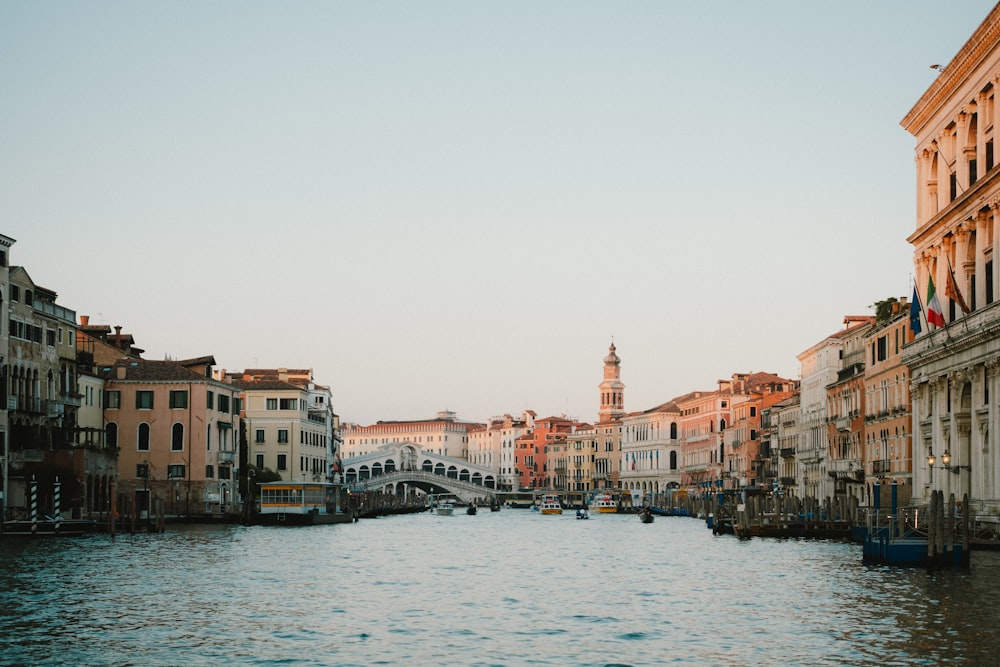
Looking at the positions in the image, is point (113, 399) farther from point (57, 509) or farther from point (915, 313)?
point (915, 313)

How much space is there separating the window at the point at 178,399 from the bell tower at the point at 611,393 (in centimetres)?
9179

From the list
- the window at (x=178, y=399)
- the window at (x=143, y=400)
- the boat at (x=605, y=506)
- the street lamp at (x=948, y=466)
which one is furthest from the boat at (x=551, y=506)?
the street lamp at (x=948, y=466)

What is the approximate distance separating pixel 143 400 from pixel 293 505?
838 cm

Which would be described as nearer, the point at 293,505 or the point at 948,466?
the point at 948,466

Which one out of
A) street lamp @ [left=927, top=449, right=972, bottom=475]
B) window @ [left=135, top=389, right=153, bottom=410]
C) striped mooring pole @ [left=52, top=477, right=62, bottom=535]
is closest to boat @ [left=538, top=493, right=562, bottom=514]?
window @ [left=135, top=389, right=153, bottom=410]

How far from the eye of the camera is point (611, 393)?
497 ft

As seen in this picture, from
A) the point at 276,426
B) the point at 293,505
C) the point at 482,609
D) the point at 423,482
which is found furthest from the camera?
the point at 423,482

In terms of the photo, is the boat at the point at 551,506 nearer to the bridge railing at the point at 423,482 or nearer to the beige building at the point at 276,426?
the bridge railing at the point at 423,482

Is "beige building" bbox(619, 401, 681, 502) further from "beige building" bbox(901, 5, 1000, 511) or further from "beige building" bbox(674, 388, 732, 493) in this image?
"beige building" bbox(901, 5, 1000, 511)

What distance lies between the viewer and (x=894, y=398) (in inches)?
1906

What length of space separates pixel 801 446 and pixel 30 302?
38.3 metres

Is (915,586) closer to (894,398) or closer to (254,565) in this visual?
(254,565)

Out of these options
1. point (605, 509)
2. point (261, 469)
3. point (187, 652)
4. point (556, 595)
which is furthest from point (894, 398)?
point (605, 509)

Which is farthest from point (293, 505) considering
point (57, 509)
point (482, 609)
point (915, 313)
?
point (482, 609)
